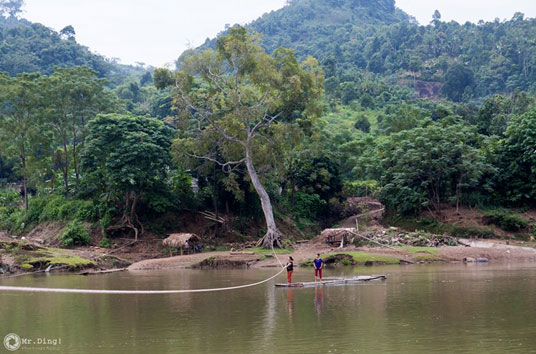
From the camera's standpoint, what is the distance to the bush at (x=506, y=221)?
4031 centimetres

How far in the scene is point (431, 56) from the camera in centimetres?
12225

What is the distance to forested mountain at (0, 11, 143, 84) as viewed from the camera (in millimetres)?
95812

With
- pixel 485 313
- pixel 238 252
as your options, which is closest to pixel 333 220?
pixel 238 252

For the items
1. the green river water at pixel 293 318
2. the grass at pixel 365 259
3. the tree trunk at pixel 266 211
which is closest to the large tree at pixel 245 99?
the tree trunk at pixel 266 211

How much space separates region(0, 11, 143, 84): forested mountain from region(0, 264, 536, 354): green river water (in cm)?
7607

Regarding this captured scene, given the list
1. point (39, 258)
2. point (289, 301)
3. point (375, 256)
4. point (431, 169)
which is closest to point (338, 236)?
point (375, 256)

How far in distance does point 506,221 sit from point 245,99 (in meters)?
20.4

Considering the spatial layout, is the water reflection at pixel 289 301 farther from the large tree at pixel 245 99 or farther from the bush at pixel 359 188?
the bush at pixel 359 188

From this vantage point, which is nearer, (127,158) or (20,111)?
(127,158)

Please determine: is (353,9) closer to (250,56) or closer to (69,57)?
(69,57)

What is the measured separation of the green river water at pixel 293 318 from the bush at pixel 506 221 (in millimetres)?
14908

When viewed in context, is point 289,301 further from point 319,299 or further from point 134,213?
point 134,213

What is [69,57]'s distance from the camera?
105 metres

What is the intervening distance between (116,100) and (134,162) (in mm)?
11890
